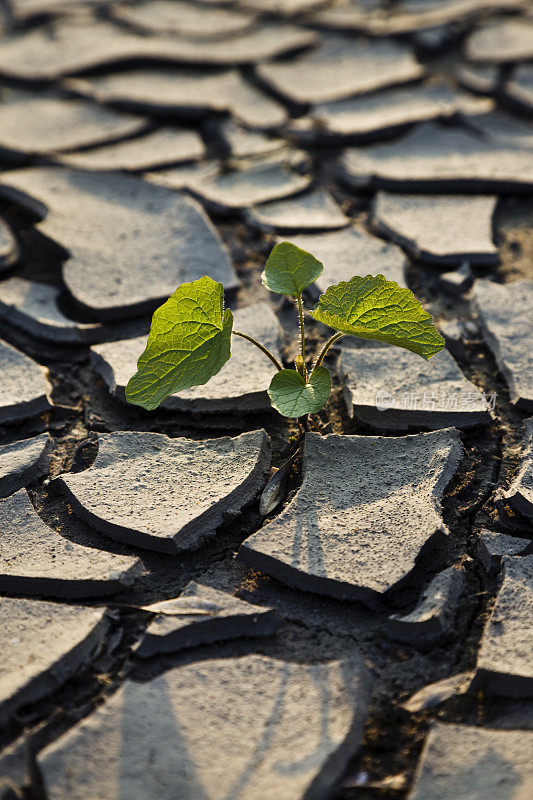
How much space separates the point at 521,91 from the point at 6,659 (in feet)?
7.52

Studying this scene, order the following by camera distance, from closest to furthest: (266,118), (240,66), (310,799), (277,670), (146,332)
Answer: (310,799)
(277,670)
(146,332)
(266,118)
(240,66)

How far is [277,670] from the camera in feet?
3.34

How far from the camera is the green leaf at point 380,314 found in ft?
3.94

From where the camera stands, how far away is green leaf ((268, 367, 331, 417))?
1235 mm

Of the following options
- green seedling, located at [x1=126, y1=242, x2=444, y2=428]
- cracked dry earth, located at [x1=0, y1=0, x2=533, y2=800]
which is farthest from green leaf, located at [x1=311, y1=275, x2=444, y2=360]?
cracked dry earth, located at [x1=0, y1=0, x2=533, y2=800]

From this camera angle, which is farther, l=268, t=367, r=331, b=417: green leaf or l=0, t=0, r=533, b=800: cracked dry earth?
l=268, t=367, r=331, b=417: green leaf

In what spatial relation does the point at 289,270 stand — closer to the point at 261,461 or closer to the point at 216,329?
the point at 216,329

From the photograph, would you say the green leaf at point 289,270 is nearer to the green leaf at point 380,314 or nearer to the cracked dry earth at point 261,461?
the green leaf at point 380,314

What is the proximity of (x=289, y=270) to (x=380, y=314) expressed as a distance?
17 cm

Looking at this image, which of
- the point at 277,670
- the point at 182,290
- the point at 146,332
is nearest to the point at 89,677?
the point at 277,670

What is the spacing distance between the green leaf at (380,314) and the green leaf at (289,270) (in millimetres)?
76

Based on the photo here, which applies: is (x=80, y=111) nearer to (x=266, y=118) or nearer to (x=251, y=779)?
(x=266, y=118)

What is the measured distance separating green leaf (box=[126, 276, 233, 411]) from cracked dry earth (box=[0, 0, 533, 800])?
0.58 ft

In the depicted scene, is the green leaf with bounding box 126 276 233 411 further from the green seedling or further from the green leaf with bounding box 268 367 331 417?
the green leaf with bounding box 268 367 331 417
